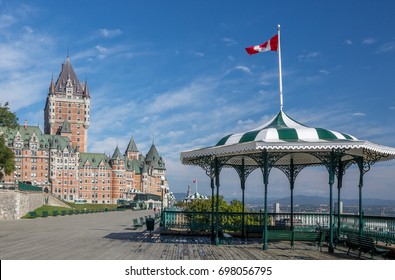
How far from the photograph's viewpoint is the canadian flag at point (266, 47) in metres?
20.6

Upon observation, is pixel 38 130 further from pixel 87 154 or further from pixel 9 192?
pixel 9 192

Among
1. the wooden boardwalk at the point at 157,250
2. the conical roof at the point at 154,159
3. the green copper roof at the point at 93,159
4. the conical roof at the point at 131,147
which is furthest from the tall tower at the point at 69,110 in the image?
the wooden boardwalk at the point at 157,250

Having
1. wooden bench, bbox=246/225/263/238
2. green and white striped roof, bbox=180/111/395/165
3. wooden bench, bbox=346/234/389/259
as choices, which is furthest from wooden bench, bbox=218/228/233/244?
wooden bench, bbox=346/234/389/259

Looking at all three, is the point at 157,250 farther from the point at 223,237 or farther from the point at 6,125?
the point at 6,125

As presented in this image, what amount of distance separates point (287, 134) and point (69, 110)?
16326 cm

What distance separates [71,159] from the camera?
489ft

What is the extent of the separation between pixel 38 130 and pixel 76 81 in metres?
39.5

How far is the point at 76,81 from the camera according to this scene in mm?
180375

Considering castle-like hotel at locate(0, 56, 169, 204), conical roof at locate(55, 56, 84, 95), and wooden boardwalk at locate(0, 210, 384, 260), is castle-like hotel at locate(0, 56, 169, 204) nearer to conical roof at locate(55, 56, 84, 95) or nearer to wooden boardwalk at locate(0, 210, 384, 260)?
conical roof at locate(55, 56, 84, 95)

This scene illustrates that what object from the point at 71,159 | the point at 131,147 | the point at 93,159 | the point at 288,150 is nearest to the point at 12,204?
the point at 288,150

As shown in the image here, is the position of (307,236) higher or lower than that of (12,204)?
higher

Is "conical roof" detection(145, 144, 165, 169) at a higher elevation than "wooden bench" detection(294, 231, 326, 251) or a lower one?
higher

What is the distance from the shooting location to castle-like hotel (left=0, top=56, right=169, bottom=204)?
459 feet
